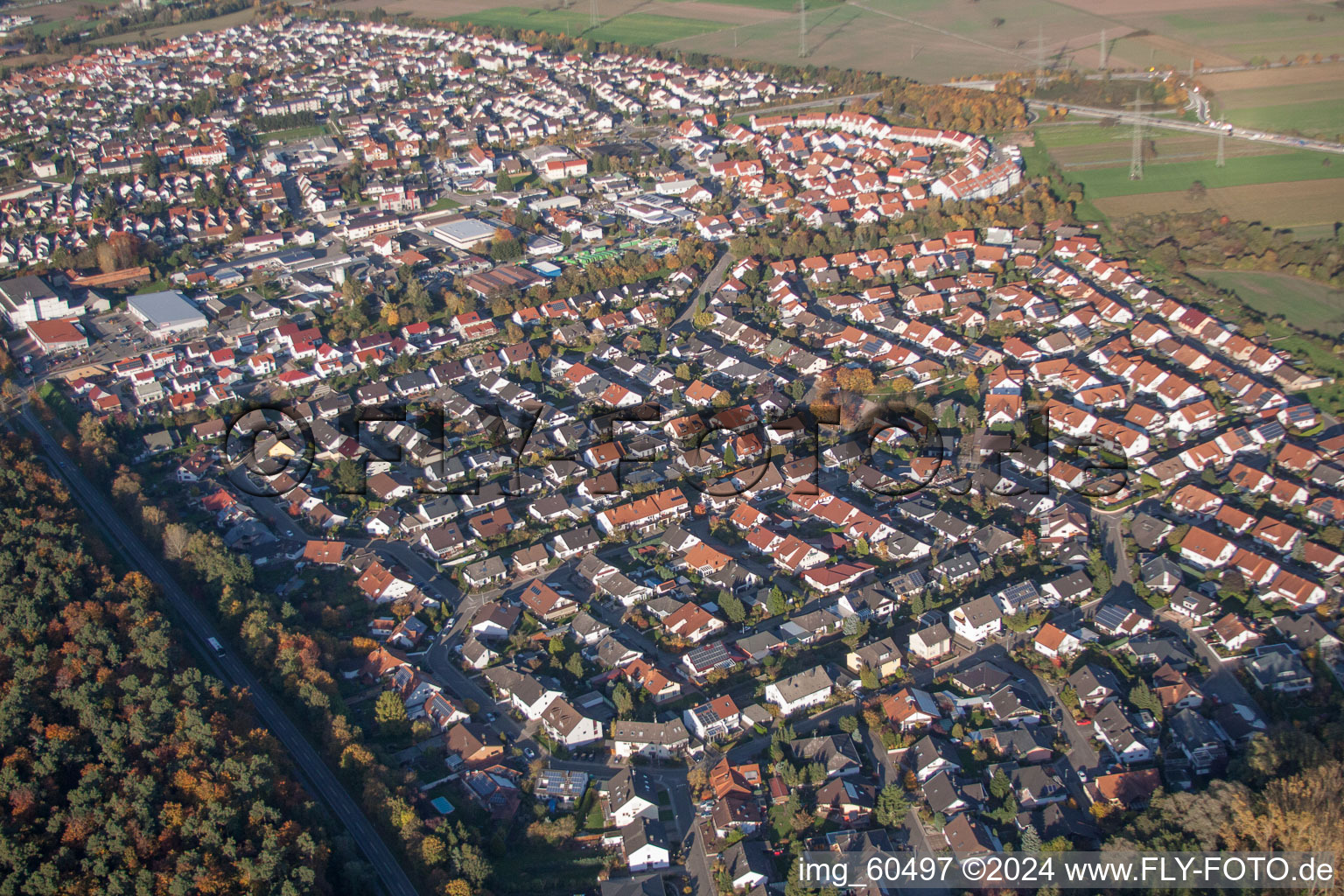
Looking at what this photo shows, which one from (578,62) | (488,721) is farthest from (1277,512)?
(578,62)

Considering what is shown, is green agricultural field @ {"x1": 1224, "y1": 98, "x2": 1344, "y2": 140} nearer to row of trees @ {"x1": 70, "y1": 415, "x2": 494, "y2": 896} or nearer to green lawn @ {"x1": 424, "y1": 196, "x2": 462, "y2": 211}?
green lawn @ {"x1": 424, "y1": 196, "x2": 462, "y2": 211}

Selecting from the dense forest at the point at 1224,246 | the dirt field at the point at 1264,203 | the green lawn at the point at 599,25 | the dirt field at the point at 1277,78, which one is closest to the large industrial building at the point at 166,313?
the dense forest at the point at 1224,246

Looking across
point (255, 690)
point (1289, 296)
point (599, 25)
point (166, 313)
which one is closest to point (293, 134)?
point (166, 313)

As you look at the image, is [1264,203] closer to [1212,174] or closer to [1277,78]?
A: [1212,174]

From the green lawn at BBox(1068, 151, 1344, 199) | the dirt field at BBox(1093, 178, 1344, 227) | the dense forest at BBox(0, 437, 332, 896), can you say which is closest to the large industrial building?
the dense forest at BBox(0, 437, 332, 896)

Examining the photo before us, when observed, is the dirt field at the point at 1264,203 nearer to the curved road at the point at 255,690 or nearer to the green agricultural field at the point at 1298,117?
the green agricultural field at the point at 1298,117
